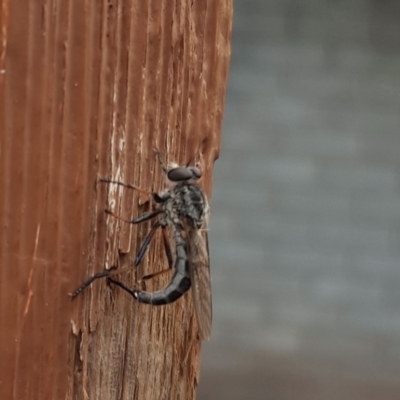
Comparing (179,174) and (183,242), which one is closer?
(179,174)

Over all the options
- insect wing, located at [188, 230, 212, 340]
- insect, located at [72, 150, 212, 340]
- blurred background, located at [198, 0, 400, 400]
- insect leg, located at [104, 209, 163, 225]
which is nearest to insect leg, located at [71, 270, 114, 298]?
insect, located at [72, 150, 212, 340]

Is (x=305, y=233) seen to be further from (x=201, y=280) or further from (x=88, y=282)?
(x=88, y=282)

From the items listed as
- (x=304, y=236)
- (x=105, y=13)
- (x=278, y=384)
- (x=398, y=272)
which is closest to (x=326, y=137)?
(x=304, y=236)

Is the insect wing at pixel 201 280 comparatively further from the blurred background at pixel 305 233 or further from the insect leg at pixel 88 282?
the blurred background at pixel 305 233

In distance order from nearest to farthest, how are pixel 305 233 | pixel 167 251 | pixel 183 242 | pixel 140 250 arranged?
pixel 140 250 → pixel 167 251 → pixel 183 242 → pixel 305 233

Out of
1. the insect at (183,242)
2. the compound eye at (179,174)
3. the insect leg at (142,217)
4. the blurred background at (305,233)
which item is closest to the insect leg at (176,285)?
the insect at (183,242)

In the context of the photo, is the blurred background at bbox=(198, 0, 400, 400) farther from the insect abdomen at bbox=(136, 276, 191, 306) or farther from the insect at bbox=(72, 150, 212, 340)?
the insect abdomen at bbox=(136, 276, 191, 306)

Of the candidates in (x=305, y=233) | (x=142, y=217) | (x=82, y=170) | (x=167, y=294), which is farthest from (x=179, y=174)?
(x=305, y=233)
